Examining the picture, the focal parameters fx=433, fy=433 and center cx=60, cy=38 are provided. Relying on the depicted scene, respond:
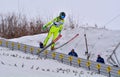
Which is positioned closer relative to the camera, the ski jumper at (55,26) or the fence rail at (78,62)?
the fence rail at (78,62)

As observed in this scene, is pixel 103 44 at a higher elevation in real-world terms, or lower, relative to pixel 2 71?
lower

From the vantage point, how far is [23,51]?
1348 inches

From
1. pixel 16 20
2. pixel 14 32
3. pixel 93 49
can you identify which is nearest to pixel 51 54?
pixel 93 49

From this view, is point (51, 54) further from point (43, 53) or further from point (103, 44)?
point (103, 44)

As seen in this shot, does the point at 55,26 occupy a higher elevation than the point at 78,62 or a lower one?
higher

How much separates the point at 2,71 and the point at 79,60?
41.8ft

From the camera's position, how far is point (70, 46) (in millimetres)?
45031

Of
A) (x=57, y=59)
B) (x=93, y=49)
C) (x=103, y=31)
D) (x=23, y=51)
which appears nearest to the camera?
(x=57, y=59)

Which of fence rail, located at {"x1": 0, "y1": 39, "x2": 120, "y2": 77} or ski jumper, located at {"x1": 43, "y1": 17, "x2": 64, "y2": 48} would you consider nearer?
fence rail, located at {"x1": 0, "y1": 39, "x2": 120, "y2": 77}

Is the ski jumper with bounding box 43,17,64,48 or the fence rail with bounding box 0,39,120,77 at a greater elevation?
the ski jumper with bounding box 43,17,64,48

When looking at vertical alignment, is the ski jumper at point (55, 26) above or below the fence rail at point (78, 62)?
above

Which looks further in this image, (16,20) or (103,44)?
(16,20)

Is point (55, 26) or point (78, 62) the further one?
point (55, 26)

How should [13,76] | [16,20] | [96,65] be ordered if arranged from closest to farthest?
[13,76], [96,65], [16,20]
